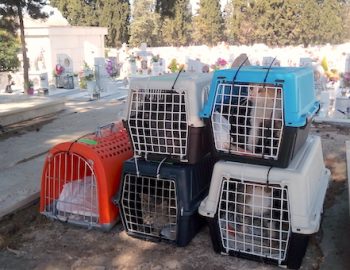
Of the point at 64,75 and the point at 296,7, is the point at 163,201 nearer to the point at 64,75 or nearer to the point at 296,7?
the point at 64,75

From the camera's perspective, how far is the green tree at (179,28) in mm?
37438

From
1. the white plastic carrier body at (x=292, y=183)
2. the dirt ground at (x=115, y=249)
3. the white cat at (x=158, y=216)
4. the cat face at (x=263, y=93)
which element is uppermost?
the cat face at (x=263, y=93)

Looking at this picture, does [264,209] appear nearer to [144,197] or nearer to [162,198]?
[162,198]

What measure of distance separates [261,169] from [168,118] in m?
0.74

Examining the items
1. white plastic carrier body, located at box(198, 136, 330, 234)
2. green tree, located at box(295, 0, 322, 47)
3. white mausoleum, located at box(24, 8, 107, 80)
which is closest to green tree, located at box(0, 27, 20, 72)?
white mausoleum, located at box(24, 8, 107, 80)

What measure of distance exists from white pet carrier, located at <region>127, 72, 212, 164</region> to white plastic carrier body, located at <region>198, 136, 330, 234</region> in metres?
0.27

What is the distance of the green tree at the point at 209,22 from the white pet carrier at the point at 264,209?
36573 millimetres

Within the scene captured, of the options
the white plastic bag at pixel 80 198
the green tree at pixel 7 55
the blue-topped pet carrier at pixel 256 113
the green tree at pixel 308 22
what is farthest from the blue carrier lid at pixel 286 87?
the green tree at pixel 308 22

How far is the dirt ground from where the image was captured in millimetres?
2799

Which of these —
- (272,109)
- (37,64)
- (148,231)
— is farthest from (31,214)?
(37,64)

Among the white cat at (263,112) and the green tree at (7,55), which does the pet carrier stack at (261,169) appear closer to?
the white cat at (263,112)

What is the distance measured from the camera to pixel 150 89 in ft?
9.54

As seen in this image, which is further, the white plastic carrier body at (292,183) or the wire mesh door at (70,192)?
the wire mesh door at (70,192)

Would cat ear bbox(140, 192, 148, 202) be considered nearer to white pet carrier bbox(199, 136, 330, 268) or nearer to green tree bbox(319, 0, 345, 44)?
white pet carrier bbox(199, 136, 330, 268)
